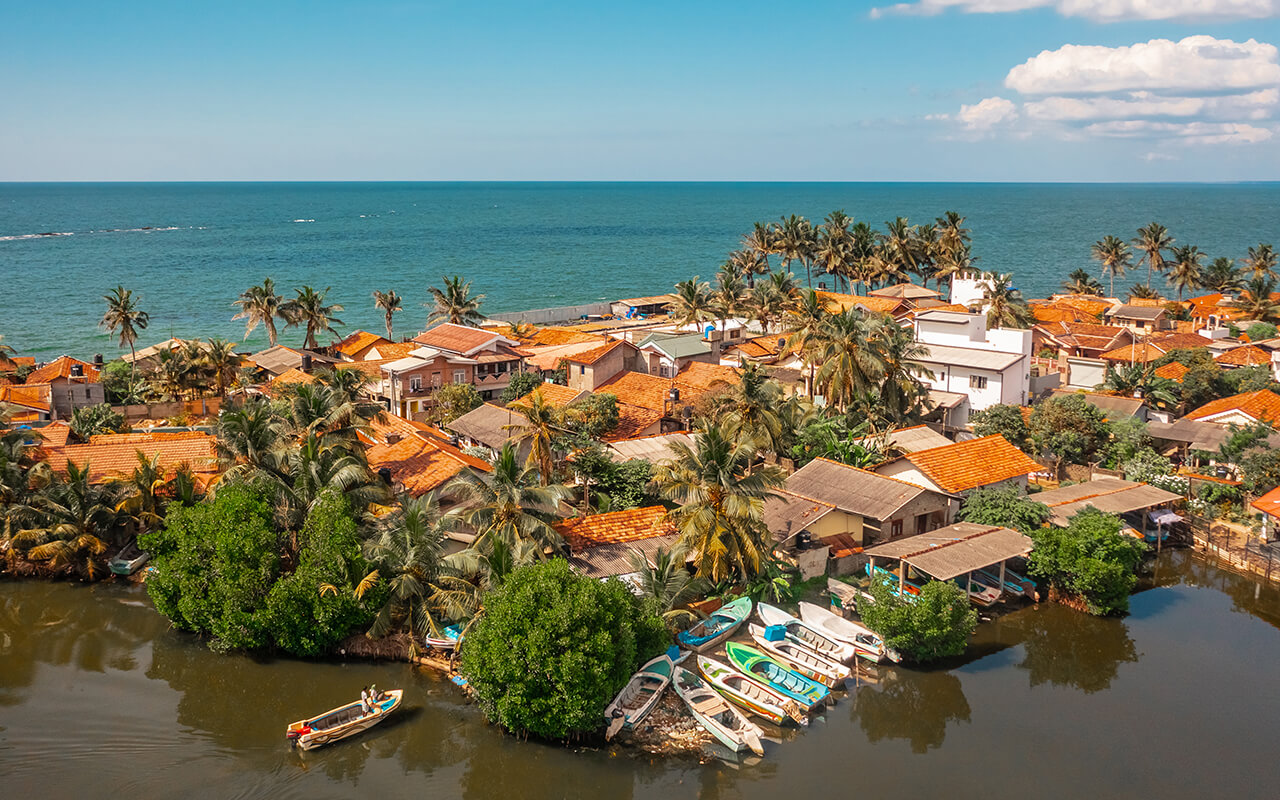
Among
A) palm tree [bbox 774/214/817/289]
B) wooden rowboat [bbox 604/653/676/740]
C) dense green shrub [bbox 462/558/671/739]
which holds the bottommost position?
wooden rowboat [bbox 604/653/676/740]

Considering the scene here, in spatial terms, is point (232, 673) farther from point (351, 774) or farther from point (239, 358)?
point (239, 358)

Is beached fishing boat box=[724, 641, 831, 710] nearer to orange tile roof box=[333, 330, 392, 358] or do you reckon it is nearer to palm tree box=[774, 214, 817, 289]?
orange tile roof box=[333, 330, 392, 358]

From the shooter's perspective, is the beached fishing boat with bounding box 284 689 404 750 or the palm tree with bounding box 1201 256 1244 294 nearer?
the beached fishing boat with bounding box 284 689 404 750

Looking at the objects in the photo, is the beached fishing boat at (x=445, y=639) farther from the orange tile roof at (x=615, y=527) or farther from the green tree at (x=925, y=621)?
the green tree at (x=925, y=621)

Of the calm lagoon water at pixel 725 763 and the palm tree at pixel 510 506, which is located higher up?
the palm tree at pixel 510 506

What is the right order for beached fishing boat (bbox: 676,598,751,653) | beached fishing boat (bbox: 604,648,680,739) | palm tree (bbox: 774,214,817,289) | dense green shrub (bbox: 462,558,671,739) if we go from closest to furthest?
dense green shrub (bbox: 462,558,671,739)
beached fishing boat (bbox: 604,648,680,739)
beached fishing boat (bbox: 676,598,751,653)
palm tree (bbox: 774,214,817,289)

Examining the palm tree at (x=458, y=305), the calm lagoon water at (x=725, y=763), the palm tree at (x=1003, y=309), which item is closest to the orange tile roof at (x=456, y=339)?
the palm tree at (x=458, y=305)

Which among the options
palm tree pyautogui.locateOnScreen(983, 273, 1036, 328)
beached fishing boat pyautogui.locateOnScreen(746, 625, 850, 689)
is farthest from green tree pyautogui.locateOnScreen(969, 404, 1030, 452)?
beached fishing boat pyautogui.locateOnScreen(746, 625, 850, 689)
